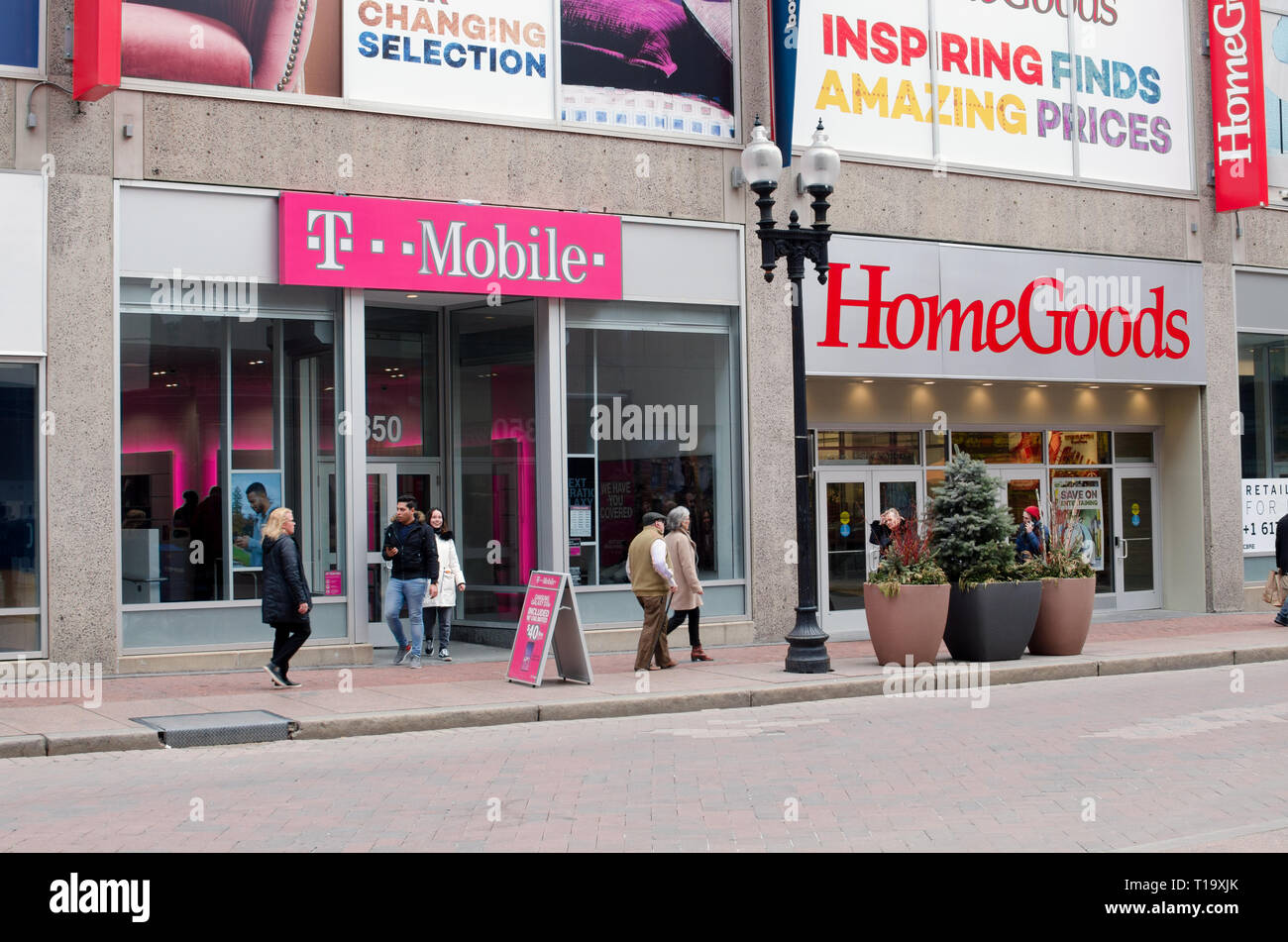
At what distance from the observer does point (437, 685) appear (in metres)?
13.9

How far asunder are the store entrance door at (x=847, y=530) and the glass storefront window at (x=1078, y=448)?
304 centimetres

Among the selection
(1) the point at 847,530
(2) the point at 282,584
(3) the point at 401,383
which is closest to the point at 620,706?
(2) the point at 282,584

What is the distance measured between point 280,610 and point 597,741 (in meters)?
3.89

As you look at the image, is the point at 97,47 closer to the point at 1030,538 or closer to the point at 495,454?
the point at 495,454

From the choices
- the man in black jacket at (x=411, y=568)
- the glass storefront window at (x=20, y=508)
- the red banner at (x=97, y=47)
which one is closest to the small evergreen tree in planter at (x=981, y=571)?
the man in black jacket at (x=411, y=568)

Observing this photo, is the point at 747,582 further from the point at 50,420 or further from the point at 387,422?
the point at 50,420

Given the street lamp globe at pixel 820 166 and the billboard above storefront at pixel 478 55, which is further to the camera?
the billboard above storefront at pixel 478 55

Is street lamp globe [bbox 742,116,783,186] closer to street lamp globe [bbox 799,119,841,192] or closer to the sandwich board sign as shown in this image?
street lamp globe [bbox 799,119,841,192]

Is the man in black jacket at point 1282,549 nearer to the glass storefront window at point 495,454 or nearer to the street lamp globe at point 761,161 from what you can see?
the street lamp globe at point 761,161

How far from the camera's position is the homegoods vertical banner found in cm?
1911

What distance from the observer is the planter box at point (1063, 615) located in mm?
15930

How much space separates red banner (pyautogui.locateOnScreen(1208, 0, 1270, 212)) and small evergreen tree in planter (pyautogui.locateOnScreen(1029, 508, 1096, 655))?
8.72 m

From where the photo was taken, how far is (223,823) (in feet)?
26.0

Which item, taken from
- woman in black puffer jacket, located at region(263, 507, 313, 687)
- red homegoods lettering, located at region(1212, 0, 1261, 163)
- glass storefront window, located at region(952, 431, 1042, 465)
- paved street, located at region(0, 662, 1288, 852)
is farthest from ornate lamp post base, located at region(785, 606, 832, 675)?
red homegoods lettering, located at region(1212, 0, 1261, 163)
